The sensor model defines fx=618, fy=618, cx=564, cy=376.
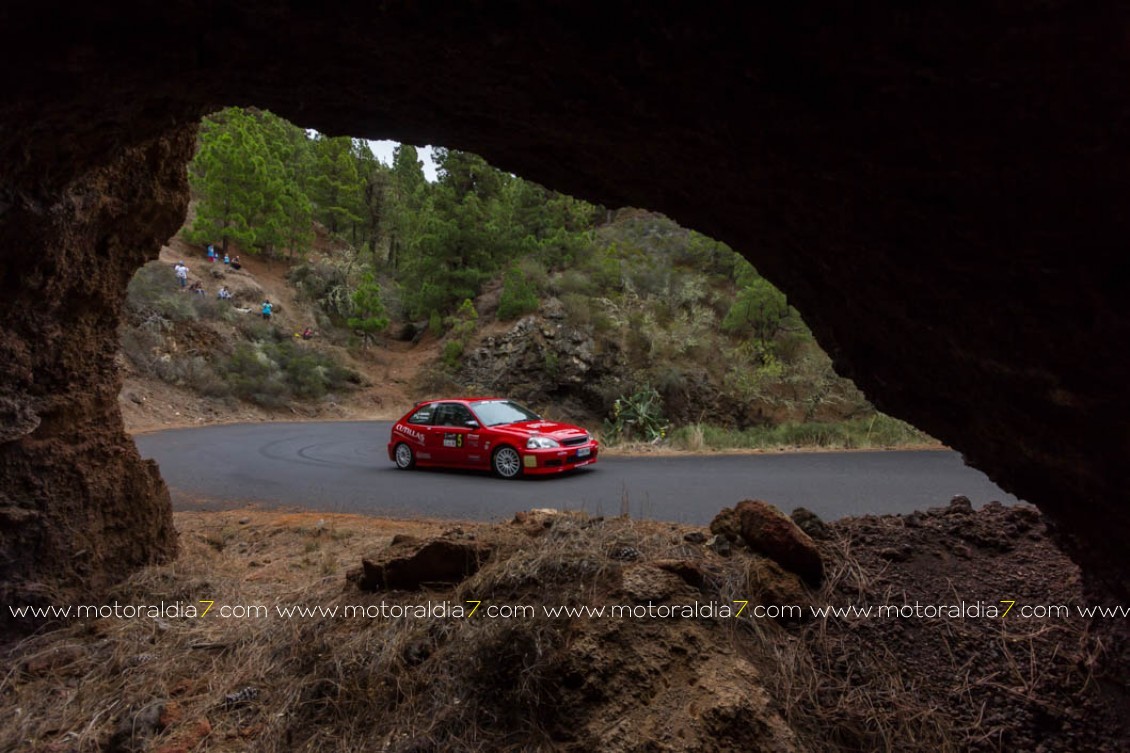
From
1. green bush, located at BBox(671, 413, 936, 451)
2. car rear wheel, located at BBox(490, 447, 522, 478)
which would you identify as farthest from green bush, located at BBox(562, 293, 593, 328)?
car rear wheel, located at BBox(490, 447, 522, 478)

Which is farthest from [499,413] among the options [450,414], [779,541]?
[779,541]

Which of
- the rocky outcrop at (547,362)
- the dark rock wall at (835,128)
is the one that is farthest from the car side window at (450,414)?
the rocky outcrop at (547,362)

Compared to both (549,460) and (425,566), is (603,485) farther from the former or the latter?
(425,566)

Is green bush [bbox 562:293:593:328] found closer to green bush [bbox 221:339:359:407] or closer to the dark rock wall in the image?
green bush [bbox 221:339:359:407]

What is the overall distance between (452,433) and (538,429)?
1.52 m

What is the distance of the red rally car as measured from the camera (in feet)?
32.8

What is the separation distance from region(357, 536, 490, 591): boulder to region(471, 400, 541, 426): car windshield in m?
7.03

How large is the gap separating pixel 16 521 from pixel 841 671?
4.46 metres

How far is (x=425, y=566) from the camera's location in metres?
3.57

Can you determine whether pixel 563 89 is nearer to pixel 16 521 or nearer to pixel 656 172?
pixel 656 172

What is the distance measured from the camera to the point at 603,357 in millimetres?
25219

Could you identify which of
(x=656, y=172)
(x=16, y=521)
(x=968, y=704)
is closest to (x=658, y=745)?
(x=968, y=704)

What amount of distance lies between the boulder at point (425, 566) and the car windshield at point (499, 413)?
7029mm

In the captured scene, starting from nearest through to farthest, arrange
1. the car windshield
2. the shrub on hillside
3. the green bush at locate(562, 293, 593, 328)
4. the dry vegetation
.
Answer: the dry vegetation, the car windshield, the green bush at locate(562, 293, 593, 328), the shrub on hillside
